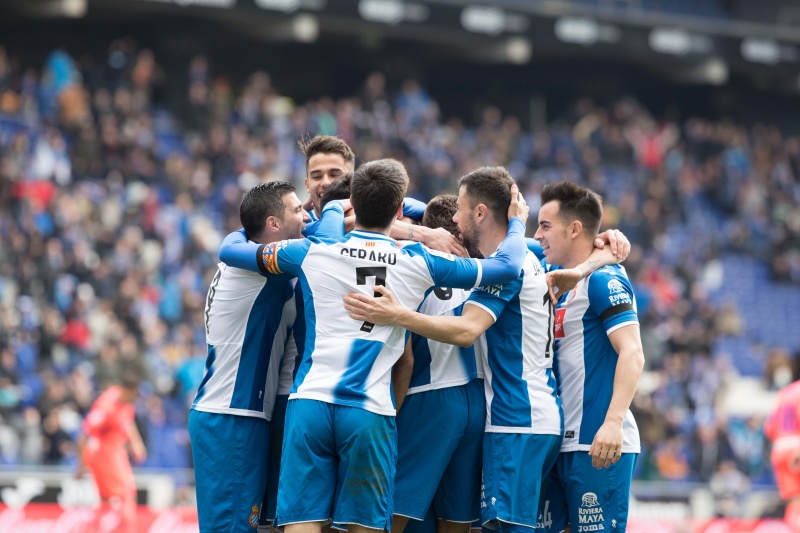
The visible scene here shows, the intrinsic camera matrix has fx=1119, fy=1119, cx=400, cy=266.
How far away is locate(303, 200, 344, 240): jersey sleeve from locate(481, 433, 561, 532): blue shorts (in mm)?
1413

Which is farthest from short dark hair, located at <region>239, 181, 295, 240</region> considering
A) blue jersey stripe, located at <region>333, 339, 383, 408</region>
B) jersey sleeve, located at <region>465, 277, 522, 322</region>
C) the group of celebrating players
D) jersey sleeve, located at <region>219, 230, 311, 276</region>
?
jersey sleeve, located at <region>465, 277, 522, 322</region>

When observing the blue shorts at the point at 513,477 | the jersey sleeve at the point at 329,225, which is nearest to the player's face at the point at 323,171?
the jersey sleeve at the point at 329,225

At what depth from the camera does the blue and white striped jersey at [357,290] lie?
5.67 meters

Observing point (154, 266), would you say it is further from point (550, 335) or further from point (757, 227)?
point (757, 227)

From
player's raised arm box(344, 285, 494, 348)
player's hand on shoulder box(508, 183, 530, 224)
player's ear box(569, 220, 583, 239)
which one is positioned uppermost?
player's hand on shoulder box(508, 183, 530, 224)

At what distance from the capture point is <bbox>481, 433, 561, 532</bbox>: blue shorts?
5980mm

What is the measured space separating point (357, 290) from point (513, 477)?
134 cm

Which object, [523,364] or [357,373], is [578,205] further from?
[357,373]

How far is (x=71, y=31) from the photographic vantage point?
79.0 feet

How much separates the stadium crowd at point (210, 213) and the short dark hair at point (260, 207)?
27.7 ft

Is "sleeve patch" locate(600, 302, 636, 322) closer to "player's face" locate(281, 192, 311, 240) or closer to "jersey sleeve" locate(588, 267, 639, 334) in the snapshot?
"jersey sleeve" locate(588, 267, 639, 334)

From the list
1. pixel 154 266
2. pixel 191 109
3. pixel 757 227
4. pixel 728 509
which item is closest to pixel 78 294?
pixel 154 266

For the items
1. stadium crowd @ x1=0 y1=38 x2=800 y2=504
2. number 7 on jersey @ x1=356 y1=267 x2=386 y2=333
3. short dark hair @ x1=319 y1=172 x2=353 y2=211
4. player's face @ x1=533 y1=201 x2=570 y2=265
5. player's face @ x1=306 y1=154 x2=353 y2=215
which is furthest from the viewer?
stadium crowd @ x1=0 y1=38 x2=800 y2=504

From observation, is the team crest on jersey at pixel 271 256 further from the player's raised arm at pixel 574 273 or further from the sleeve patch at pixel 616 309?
the sleeve patch at pixel 616 309
